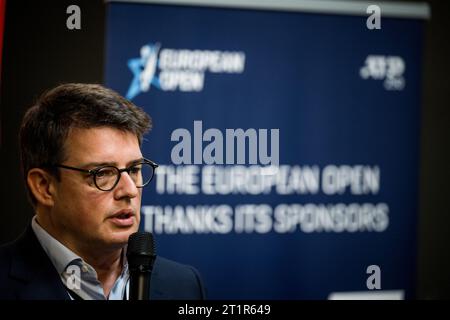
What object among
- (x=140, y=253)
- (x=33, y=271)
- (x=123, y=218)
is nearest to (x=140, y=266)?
(x=140, y=253)

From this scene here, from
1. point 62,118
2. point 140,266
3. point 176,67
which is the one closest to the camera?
point 140,266

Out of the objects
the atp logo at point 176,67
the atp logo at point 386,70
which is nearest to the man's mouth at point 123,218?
the atp logo at point 176,67

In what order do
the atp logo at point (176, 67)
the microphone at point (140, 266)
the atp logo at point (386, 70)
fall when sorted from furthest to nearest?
1. the atp logo at point (386, 70)
2. the atp logo at point (176, 67)
3. the microphone at point (140, 266)

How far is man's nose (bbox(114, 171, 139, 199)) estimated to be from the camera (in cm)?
193

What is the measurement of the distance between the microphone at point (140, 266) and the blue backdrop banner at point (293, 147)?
2.47 feet

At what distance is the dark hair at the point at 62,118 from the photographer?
1.91 m

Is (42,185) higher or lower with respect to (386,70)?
lower

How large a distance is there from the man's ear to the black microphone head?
459 mm

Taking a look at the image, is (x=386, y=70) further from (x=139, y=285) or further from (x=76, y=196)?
(x=139, y=285)

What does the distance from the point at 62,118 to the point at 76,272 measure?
1.56 feet

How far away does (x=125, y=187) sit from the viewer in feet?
6.35

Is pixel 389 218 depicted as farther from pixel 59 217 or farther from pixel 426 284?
pixel 59 217

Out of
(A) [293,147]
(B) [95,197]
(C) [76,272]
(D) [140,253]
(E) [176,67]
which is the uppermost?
(E) [176,67]

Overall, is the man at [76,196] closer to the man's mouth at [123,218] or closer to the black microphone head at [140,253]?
the man's mouth at [123,218]
